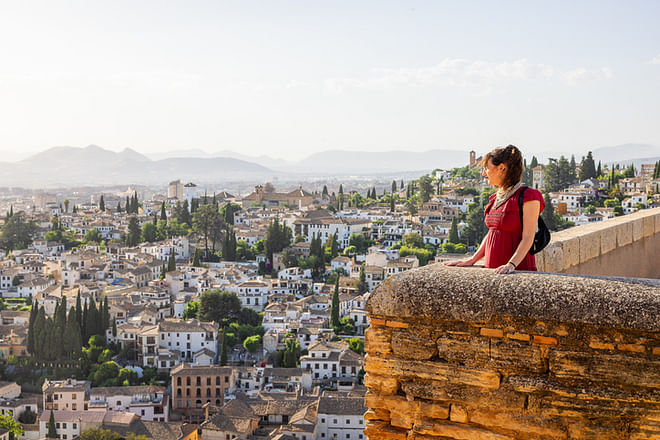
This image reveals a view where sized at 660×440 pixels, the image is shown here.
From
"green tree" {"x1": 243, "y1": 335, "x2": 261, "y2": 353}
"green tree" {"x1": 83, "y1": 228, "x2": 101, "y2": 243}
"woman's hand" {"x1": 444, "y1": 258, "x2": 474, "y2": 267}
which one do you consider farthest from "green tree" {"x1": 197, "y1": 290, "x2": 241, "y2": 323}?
"woman's hand" {"x1": 444, "y1": 258, "x2": 474, "y2": 267}

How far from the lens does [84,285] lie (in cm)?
4088

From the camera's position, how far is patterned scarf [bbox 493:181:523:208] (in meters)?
2.60

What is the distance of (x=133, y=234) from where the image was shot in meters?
54.7

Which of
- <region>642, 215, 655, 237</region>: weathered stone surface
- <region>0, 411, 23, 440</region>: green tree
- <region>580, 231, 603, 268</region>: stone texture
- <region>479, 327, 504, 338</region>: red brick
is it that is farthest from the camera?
<region>0, 411, 23, 440</region>: green tree

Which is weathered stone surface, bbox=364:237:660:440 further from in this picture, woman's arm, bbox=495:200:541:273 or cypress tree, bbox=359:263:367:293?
cypress tree, bbox=359:263:367:293

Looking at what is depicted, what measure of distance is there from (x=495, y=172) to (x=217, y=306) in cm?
3408

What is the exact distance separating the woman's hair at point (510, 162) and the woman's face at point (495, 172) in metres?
0.01

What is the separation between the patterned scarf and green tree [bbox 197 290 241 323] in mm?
33853

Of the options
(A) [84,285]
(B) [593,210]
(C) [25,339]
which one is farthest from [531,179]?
(C) [25,339]

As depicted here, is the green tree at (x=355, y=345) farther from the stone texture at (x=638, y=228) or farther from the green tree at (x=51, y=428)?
the stone texture at (x=638, y=228)

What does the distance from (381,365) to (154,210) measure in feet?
236

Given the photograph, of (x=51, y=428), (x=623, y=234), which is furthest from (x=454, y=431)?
(x=51, y=428)

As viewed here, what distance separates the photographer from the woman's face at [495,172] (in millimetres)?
2633

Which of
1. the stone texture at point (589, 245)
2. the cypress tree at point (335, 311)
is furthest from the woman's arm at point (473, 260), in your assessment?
the cypress tree at point (335, 311)
